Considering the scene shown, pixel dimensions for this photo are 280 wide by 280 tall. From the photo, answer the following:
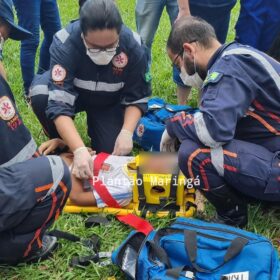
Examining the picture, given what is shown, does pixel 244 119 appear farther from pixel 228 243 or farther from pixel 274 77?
pixel 228 243

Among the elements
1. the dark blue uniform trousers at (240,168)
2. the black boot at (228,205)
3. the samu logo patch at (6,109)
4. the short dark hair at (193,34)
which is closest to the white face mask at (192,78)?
the short dark hair at (193,34)

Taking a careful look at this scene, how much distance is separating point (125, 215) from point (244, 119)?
3.21 ft

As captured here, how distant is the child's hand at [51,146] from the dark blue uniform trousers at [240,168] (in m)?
1.20

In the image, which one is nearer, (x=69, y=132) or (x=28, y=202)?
(x=28, y=202)

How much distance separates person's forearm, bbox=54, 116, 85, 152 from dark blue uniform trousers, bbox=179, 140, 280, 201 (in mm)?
793

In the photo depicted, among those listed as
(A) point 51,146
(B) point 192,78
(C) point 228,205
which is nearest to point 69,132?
(A) point 51,146

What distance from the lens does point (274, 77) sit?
2662mm

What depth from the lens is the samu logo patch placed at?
2496 mm

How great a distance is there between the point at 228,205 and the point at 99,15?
1.41 m

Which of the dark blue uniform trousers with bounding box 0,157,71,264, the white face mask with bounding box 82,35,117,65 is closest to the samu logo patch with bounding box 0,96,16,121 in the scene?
the dark blue uniform trousers with bounding box 0,157,71,264

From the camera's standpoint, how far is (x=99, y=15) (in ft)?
9.59

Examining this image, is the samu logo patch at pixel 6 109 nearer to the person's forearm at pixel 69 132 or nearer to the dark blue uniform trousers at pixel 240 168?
the person's forearm at pixel 69 132

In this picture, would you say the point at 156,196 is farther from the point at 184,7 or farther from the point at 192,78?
the point at 184,7

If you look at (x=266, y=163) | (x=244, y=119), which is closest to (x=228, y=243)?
(x=266, y=163)
